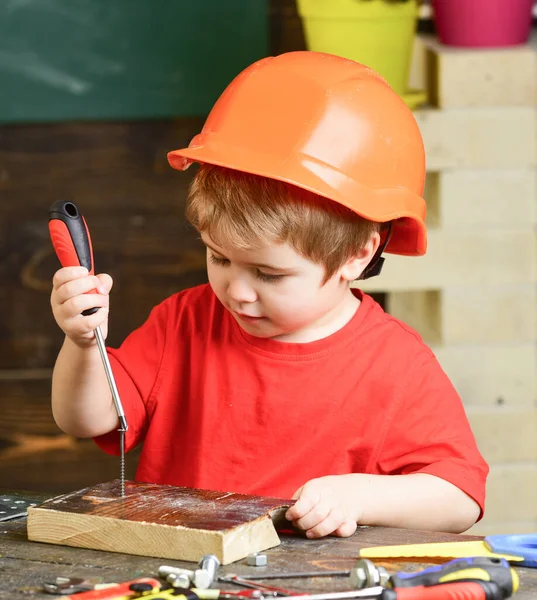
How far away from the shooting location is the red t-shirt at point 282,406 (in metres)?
1.31

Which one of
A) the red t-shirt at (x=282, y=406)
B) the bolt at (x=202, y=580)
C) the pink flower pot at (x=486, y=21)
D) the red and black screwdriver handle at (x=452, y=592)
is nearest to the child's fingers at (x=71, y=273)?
the red t-shirt at (x=282, y=406)

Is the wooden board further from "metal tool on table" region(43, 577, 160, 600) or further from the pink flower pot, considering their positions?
the pink flower pot

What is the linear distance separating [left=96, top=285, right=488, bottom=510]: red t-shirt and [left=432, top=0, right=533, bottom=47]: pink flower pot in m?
0.95

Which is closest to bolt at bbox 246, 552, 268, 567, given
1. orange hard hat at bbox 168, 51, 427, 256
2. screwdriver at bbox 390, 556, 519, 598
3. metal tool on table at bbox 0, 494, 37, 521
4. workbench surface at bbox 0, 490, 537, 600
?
workbench surface at bbox 0, 490, 537, 600

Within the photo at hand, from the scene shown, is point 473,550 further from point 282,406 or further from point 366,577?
point 282,406

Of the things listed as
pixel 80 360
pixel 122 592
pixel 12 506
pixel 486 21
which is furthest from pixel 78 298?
pixel 486 21

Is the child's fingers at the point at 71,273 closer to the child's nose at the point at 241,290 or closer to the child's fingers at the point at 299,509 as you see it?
the child's nose at the point at 241,290

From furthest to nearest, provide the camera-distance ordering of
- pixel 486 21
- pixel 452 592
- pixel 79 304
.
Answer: pixel 486 21
pixel 79 304
pixel 452 592

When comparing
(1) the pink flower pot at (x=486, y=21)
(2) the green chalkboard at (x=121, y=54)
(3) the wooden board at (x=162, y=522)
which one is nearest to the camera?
(3) the wooden board at (x=162, y=522)

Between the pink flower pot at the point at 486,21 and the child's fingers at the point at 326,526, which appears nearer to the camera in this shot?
the child's fingers at the point at 326,526

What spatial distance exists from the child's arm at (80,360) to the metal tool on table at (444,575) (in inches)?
15.8

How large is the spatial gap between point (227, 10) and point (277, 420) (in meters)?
1.29

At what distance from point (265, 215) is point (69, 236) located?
213 millimetres

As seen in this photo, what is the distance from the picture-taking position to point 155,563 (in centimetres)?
99
